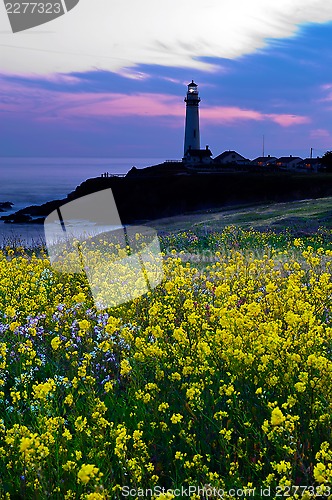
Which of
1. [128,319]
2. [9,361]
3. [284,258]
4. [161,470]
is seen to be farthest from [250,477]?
[284,258]

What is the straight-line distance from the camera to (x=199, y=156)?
9662 centimetres

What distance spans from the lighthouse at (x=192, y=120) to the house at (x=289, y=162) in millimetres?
26105

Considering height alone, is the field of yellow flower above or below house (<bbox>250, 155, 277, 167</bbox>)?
below

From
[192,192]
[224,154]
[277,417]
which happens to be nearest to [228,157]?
[224,154]

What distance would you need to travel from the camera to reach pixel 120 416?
448 centimetres

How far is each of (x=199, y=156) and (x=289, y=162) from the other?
29519 millimetres

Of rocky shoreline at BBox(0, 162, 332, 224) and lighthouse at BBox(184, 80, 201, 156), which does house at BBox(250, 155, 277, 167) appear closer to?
lighthouse at BBox(184, 80, 201, 156)

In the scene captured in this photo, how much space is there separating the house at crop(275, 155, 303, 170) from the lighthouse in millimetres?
26105

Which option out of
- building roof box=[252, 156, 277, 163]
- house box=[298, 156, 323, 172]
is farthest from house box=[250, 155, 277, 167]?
house box=[298, 156, 323, 172]

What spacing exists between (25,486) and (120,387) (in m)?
1.97

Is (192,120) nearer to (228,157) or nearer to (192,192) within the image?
(228,157)

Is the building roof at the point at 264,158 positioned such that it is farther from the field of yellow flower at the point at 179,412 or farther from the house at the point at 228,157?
the field of yellow flower at the point at 179,412

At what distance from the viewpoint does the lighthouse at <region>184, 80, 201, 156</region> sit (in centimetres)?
9669

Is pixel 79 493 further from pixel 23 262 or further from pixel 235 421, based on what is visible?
pixel 23 262
